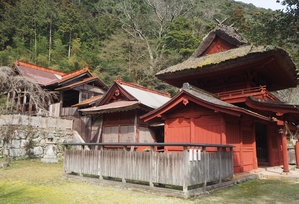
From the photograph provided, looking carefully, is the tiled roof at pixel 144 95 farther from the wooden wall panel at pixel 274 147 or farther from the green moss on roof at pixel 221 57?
the wooden wall panel at pixel 274 147

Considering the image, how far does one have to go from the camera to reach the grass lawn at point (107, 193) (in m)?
6.58

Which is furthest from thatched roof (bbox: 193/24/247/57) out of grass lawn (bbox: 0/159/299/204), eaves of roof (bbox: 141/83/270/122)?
grass lawn (bbox: 0/159/299/204)

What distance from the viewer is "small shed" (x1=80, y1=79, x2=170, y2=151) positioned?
15.5 metres

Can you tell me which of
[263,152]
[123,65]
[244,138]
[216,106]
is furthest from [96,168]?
[123,65]

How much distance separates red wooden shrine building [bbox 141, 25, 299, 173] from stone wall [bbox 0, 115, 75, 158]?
9043mm

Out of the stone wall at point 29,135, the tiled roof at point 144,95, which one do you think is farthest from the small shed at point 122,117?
the stone wall at point 29,135

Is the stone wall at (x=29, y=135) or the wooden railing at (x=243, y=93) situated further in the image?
the stone wall at (x=29, y=135)

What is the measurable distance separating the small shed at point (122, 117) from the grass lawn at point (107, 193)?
657 cm

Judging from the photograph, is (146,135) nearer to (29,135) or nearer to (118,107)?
(118,107)

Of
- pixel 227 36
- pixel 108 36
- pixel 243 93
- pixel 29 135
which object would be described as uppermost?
pixel 108 36

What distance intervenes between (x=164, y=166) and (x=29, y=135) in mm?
12435

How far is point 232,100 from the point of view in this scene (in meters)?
12.4

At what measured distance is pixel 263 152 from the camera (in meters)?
16.4

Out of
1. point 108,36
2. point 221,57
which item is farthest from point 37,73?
point 108,36
